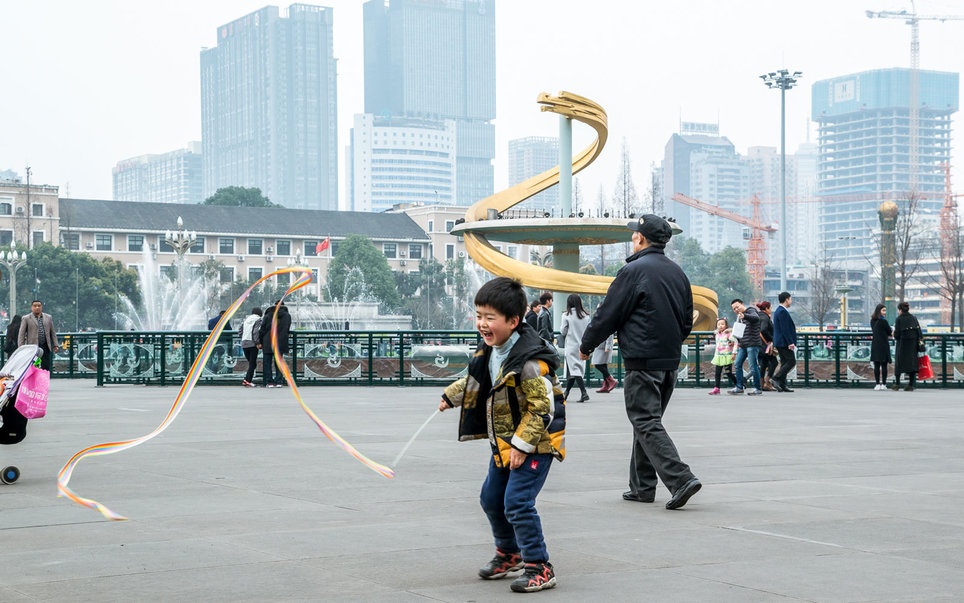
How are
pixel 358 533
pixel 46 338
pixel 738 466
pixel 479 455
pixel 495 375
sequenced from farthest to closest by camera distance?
pixel 46 338 < pixel 479 455 < pixel 738 466 < pixel 358 533 < pixel 495 375

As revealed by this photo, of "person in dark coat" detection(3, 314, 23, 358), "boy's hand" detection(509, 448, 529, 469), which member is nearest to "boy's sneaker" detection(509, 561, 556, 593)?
"boy's hand" detection(509, 448, 529, 469)

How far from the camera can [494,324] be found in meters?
5.41

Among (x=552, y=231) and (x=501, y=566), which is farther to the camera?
(x=552, y=231)

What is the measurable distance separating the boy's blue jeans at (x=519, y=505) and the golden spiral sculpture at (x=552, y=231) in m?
23.8

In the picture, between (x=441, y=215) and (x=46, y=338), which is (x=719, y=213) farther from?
(x=46, y=338)

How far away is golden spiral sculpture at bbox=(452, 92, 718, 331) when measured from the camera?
30156 millimetres

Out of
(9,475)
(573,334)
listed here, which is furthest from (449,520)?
(573,334)

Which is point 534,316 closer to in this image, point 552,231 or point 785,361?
point 785,361

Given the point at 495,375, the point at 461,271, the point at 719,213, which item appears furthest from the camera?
the point at 719,213

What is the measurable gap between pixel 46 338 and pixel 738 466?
13.0 m

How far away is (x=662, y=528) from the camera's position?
6.98 m

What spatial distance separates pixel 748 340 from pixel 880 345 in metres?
3.56

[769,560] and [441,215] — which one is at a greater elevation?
[441,215]

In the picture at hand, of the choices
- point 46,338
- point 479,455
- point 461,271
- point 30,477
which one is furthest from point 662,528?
point 461,271
